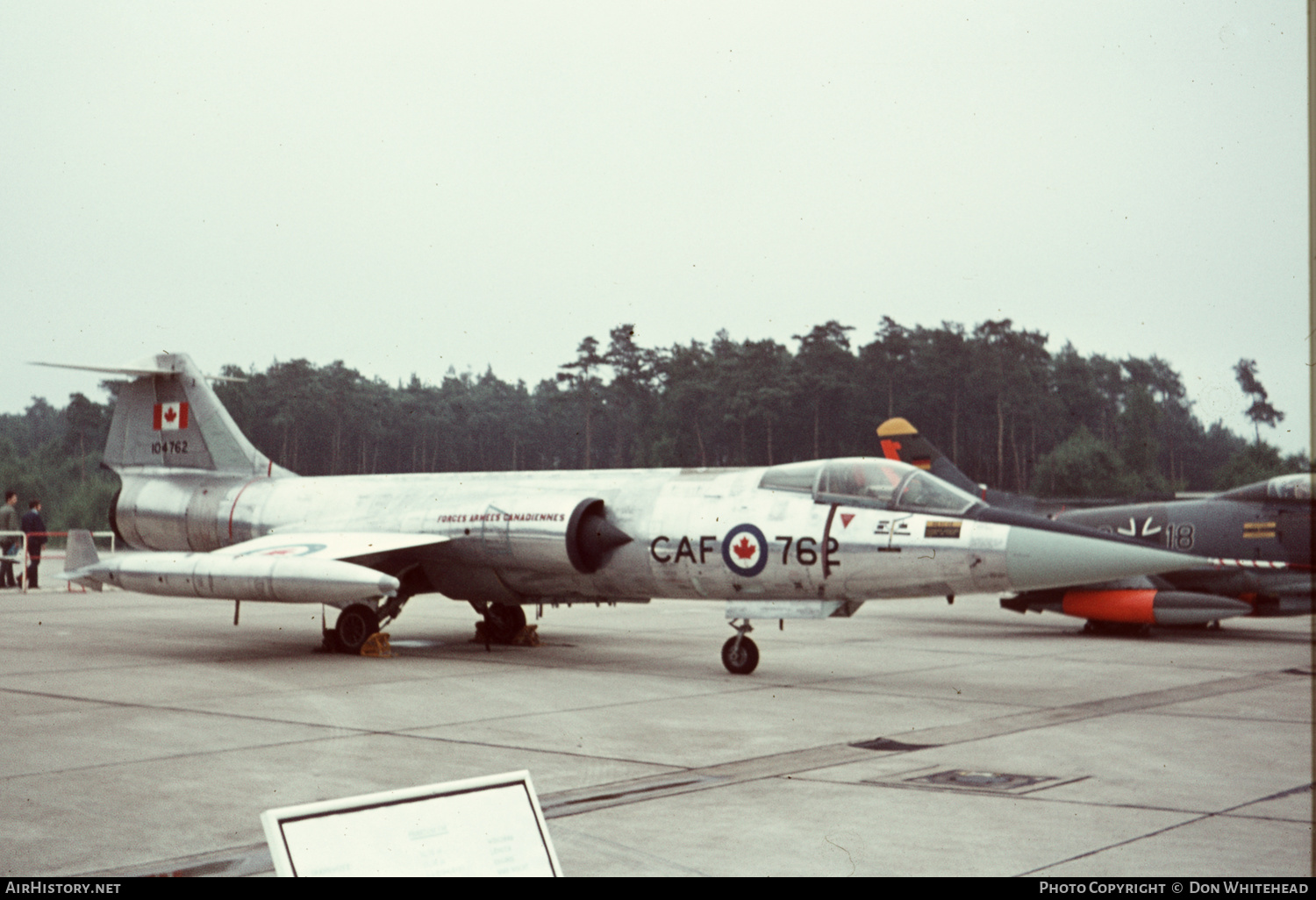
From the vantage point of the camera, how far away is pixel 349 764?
665 cm

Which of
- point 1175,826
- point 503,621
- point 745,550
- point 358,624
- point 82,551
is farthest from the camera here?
point 503,621

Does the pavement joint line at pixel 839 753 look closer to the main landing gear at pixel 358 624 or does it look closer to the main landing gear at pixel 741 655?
the main landing gear at pixel 741 655

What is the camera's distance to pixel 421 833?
7.06 feet

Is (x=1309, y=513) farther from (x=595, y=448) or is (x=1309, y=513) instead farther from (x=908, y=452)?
(x=595, y=448)

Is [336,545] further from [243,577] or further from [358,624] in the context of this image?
[243,577]

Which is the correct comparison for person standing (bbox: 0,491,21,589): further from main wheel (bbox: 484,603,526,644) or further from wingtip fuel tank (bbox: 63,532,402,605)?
main wheel (bbox: 484,603,526,644)

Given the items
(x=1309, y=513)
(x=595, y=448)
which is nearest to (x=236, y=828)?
(x=595, y=448)

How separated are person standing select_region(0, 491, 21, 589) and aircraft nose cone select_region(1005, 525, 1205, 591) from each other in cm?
1839

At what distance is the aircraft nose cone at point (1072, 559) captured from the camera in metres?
9.41

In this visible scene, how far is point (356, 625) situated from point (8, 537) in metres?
13.4

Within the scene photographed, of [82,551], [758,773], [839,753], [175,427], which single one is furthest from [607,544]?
[175,427]

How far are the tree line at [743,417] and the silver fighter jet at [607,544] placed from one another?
188cm

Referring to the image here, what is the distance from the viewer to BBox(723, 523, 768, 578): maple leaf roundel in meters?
10.8

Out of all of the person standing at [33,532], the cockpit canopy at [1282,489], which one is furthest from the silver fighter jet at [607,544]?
the person standing at [33,532]
